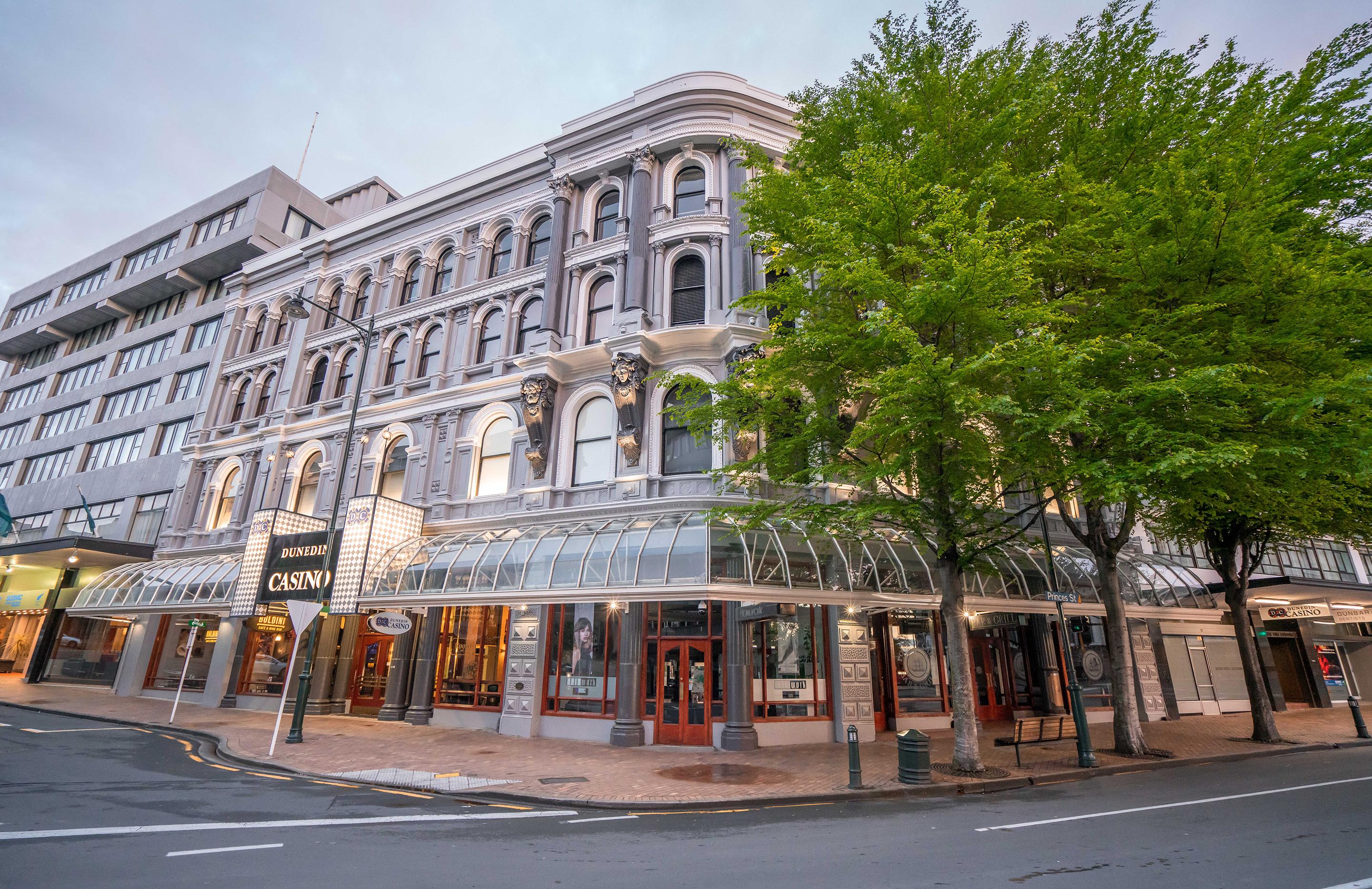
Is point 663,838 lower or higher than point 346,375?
lower

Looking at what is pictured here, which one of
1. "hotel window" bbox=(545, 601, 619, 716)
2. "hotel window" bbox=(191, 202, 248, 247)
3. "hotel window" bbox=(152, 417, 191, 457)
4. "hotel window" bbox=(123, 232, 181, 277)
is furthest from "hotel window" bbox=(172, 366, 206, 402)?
"hotel window" bbox=(545, 601, 619, 716)

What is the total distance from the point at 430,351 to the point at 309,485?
725 centimetres

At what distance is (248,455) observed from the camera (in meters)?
26.6

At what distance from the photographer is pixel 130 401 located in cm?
3491

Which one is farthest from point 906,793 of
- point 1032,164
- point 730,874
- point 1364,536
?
point 1364,536

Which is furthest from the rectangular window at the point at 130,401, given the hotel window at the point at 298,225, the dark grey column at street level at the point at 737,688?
the dark grey column at street level at the point at 737,688

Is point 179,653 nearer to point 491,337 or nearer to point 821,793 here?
point 491,337

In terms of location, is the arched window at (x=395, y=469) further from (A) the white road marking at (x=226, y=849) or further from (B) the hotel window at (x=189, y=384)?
(A) the white road marking at (x=226, y=849)

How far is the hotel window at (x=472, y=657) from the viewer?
728 inches

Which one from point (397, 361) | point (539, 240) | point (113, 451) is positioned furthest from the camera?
point (113, 451)

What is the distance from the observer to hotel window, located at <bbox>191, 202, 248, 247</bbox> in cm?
3484

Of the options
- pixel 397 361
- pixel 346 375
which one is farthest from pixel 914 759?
pixel 346 375

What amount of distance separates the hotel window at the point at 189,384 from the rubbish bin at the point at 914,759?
34942 millimetres

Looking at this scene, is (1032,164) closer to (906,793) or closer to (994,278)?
(994,278)
